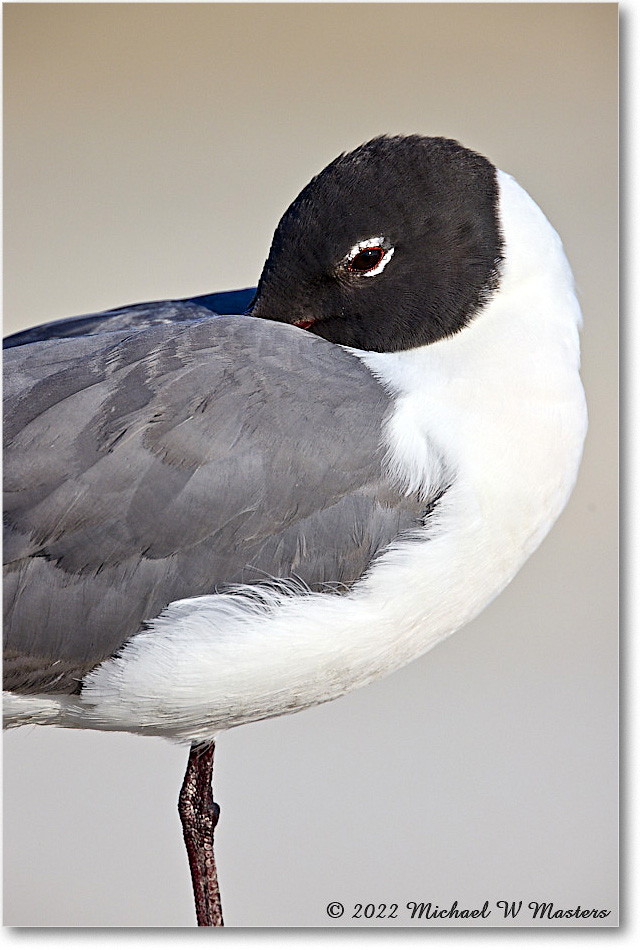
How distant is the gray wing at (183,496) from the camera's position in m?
2.17

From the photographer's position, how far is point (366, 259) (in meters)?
2.35

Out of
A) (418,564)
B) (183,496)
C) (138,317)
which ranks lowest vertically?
(418,564)

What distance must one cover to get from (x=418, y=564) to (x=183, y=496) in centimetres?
45

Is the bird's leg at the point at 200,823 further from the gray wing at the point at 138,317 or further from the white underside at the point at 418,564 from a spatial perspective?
the gray wing at the point at 138,317

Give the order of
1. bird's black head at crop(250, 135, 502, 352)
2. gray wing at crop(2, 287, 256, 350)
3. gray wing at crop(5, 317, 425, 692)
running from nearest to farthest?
gray wing at crop(5, 317, 425, 692) < bird's black head at crop(250, 135, 502, 352) < gray wing at crop(2, 287, 256, 350)

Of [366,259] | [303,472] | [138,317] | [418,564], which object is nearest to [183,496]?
[303,472]

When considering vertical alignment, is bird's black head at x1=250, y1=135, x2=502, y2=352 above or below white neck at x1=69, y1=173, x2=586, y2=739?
above

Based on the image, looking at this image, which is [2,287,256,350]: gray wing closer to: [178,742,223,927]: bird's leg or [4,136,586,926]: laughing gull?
[4,136,586,926]: laughing gull

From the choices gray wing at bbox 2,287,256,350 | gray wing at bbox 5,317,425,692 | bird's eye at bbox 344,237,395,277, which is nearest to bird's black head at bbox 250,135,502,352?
bird's eye at bbox 344,237,395,277

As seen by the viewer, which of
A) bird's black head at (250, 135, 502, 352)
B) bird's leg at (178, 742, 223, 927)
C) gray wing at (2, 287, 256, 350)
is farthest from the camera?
gray wing at (2, 287, 256, 350)

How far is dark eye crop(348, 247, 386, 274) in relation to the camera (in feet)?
7.68

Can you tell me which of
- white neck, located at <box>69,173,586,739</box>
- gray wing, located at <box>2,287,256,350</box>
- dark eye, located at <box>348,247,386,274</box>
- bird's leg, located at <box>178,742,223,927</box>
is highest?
dark eye, located at <box>348,247,386,274</box>

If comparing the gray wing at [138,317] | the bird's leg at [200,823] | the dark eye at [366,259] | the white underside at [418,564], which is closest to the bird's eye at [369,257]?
the dark eye at [366,259]

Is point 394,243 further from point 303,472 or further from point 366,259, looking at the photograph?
point 303,472
